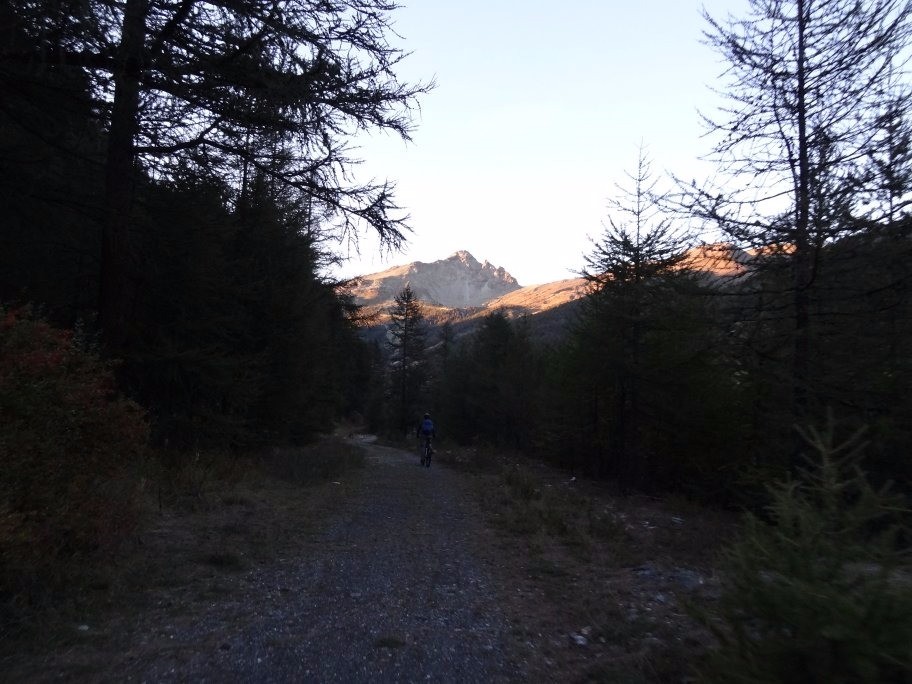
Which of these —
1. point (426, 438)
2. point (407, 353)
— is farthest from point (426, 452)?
point (407, 353)

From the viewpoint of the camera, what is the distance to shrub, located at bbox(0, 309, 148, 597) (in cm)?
469

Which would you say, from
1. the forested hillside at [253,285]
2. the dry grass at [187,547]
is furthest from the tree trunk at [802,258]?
the dry grass at [187,547]

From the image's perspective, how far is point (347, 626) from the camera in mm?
5273

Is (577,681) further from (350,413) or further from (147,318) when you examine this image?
(350,413)

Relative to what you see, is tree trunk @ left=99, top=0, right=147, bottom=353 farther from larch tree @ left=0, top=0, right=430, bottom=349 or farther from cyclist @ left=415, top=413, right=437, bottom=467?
cyclist @ left=415, top=413, right=437, bottom=467

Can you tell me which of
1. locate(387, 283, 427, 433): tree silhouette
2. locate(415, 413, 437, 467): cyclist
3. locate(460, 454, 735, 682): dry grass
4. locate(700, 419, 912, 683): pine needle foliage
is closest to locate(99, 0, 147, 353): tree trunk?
locate(460, 454, 735, 682): dry grass

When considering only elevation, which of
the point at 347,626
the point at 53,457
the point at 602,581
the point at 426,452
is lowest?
the point at 426,452

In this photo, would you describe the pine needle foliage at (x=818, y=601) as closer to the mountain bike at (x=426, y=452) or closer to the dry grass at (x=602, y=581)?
the dry grass at (x=602, y=581)

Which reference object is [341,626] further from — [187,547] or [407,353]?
[407,353]

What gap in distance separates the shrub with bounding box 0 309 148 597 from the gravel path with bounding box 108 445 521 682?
115 centimetres

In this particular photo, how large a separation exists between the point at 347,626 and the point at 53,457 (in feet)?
9.42

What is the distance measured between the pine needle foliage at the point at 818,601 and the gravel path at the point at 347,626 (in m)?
1.93

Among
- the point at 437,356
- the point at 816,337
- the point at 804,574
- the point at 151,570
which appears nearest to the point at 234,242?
the point at 151,570

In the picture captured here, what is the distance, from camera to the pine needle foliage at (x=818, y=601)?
2.70 meters
